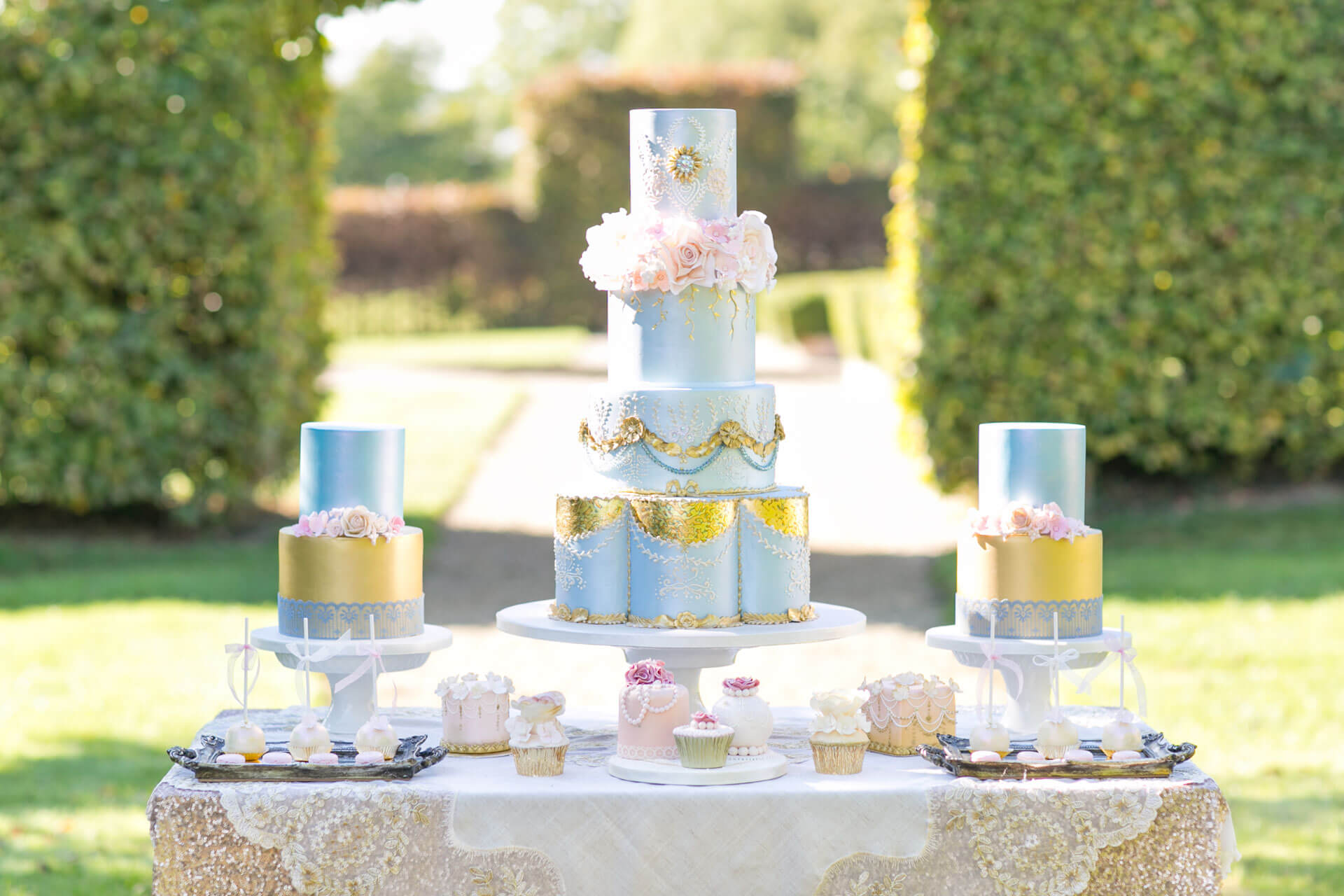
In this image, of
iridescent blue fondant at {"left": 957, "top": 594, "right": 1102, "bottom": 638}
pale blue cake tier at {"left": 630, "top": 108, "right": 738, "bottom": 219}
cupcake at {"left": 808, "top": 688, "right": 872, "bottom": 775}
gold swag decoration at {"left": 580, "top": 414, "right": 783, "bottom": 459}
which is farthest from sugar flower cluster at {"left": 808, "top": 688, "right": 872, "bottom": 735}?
pale blue cake tier at {"left": 630, "top": 108, "right": 738, "bottom": 219}

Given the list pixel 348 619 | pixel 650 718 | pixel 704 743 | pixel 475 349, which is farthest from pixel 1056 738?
pixel 475 349

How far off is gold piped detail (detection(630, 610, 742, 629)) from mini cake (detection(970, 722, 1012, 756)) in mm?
587

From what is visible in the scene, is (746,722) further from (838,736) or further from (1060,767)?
(1060,767)

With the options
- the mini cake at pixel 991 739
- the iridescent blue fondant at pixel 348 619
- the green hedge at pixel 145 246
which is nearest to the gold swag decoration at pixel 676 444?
the iridescent blue fondant at pixel 348 619

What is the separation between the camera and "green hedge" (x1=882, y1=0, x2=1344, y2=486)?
9453mm

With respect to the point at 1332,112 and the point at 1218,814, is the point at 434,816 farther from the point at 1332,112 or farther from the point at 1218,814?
the point at 1332,112

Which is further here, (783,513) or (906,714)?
(783,513)

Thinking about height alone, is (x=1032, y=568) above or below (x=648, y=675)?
above

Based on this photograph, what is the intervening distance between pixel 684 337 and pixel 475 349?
72.5ft

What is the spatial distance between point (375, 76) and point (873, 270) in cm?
2756

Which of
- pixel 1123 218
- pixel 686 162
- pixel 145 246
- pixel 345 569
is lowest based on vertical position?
pixel 345 569

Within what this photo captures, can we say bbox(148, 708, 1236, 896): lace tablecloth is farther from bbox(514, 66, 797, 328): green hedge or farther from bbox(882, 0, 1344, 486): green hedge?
bbox(514, 66, 797, 328): green hedge

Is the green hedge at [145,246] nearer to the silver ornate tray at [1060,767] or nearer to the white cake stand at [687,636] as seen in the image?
the white cake stand at [687,636]

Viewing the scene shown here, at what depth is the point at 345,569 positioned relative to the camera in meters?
3.53
